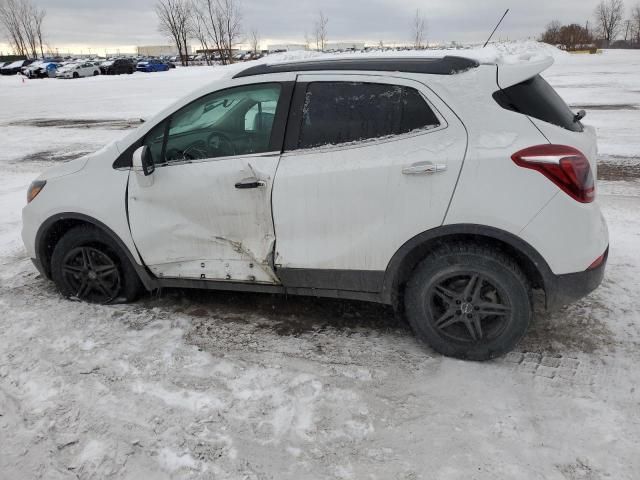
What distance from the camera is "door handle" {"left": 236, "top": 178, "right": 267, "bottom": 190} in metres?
3.23

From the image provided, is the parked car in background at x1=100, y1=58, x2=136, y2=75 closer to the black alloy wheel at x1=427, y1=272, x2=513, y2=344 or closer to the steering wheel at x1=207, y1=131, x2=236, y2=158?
the steering wheel at x1=207, y1=131, x2=236, y2=158

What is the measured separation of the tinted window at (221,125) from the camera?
3.38 meters

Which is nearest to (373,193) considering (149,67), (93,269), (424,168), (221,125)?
(424,168)

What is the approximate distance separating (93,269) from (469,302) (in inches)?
109

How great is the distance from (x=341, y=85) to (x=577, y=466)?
241cm

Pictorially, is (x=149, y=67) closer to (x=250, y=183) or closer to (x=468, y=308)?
(x=250, y=183)

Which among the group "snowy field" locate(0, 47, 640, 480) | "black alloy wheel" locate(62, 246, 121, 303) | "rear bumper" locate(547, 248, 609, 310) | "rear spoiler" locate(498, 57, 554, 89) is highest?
"rear spoiler" locate(498, 57, 554, 89)

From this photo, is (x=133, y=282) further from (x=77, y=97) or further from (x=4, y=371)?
(x=77, y=97)

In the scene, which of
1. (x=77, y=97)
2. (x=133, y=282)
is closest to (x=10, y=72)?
(x=77, y=97)

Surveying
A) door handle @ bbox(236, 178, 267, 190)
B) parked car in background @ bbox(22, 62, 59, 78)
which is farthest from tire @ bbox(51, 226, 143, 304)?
parked car in background @ bbox(22, 62, 59, 78)

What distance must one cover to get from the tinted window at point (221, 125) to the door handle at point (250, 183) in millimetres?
208

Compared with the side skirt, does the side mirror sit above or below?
above

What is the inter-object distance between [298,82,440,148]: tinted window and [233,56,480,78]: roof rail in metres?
0.14

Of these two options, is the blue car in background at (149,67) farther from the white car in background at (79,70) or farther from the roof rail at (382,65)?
the roof rail at (382,65)
